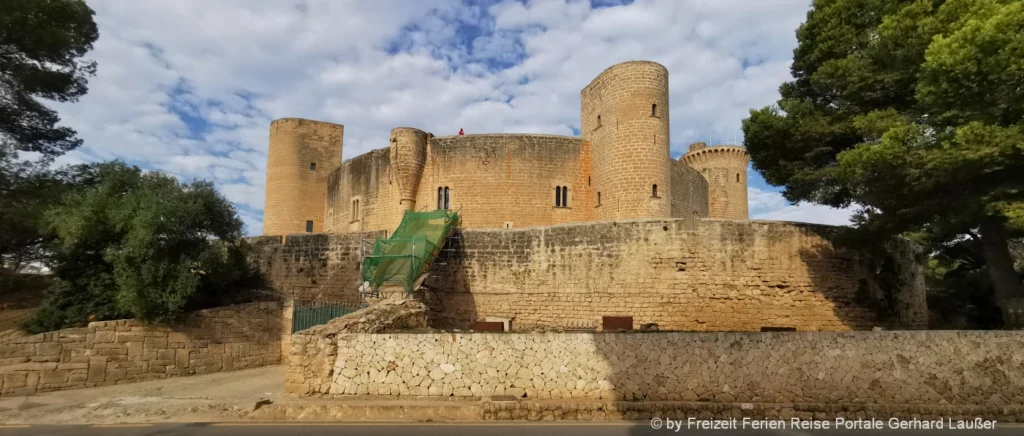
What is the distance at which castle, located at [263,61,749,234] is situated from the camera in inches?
805

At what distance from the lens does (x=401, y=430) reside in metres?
7.38

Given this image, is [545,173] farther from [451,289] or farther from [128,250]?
[128,250]

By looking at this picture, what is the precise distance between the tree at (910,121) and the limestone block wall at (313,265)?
1179cm

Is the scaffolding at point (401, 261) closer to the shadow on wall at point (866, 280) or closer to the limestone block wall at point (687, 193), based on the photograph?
the shadow on wall at point (866, 280)

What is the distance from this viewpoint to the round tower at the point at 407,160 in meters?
23.2

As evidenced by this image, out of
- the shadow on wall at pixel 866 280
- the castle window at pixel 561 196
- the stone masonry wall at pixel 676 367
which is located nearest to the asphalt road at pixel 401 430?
the stone masonry wall at pixel 676 367

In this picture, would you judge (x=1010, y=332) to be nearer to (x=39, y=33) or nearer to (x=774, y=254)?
(x=774, y=254)

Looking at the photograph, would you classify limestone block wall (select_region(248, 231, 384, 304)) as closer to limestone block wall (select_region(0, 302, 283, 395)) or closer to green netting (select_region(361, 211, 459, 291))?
green netting (select_region(361, 211, 459, 291))

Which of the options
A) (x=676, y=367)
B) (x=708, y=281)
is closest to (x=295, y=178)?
(x=708, y=281)

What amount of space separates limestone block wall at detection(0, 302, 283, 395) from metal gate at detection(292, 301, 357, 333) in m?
0.40

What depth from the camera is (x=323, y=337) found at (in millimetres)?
9227

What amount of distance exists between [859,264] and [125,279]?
17481 mm

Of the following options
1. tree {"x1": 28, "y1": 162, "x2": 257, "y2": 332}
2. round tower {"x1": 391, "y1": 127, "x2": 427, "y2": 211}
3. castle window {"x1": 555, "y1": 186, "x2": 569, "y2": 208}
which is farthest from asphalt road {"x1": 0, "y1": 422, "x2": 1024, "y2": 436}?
round tower {"x1": 391, "y1": 127, "x2": 427, "y2": 211}

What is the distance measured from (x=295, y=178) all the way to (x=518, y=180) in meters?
13.8
